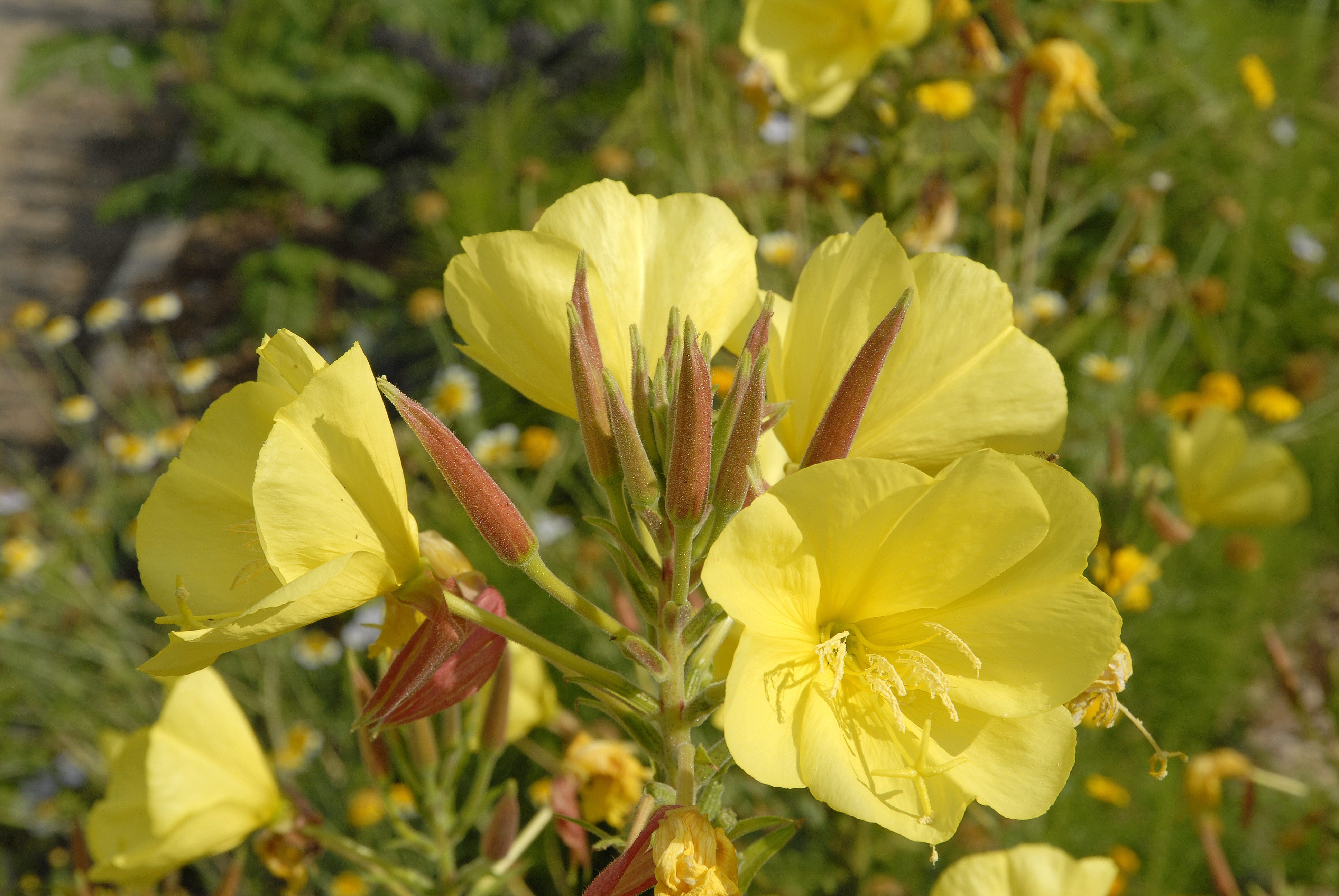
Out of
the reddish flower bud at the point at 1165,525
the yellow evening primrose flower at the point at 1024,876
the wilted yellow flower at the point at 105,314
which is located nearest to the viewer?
the yellow evening primrose flower at the point at 1024,876

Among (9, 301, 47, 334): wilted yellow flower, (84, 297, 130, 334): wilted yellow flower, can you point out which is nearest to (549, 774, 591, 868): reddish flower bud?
(84, 297, 130, 334): wilted yellow flower

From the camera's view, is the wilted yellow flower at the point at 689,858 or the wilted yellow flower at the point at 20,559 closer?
the wilted yellow flower at the point at 689,858

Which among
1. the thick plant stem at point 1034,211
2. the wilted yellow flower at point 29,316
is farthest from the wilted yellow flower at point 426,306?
the thick plant stem at point 1034,211

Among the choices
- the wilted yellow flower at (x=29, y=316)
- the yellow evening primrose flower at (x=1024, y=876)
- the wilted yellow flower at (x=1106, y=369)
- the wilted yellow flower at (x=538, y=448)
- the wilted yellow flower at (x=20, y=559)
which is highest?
the yellow evening primrose flower at (x=1024, y=876)

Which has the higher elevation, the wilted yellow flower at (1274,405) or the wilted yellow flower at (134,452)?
the wilted yellow flower at (1274,405)

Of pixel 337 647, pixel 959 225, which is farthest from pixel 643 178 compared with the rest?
pixel 337 647

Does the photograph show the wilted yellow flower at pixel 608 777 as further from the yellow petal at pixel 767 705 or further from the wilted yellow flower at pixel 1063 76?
the wilted yellow flower at pixel 1063 76
